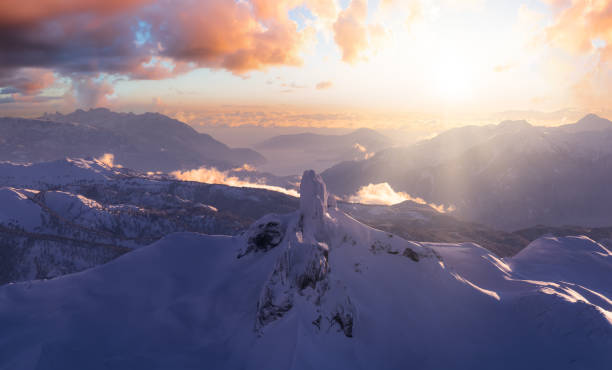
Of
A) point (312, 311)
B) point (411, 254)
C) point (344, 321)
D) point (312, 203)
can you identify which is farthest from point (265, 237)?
point (411, 254)

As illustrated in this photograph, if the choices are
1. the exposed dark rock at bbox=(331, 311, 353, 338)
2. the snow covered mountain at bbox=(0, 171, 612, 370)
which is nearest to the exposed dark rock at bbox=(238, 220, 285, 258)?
the snow covered mountain at bbox=(0, 171, 612, 370)

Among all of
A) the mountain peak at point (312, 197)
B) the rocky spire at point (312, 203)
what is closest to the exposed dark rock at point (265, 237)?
the rocky spire at point (312, 203)

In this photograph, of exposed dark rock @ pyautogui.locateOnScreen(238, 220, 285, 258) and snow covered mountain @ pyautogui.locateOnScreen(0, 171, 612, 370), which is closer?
snow covered mountain @ pyautogui.locateOnScreen(0, 171, 612, 370)

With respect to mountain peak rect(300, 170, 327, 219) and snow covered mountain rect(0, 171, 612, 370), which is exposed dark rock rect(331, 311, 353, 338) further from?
mountain peak rect(300, 170, 327, 219)

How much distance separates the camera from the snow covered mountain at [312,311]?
28938 mm

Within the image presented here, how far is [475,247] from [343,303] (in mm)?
32120

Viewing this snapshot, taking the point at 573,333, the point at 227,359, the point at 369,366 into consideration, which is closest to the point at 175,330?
the point at 227,359

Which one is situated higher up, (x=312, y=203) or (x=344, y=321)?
(x=312, y=203)

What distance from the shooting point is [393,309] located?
3409cm

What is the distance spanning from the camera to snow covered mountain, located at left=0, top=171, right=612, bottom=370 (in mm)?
28938

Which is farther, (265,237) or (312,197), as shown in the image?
(265,237)

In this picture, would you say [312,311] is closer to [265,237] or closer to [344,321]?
[344,321]

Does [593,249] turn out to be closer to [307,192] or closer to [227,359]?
[307,192]

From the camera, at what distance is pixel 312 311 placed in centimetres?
3120
